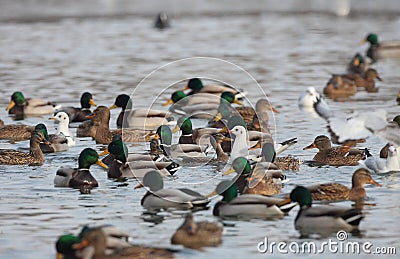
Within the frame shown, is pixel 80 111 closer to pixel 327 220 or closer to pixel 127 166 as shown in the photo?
pixel 127 166

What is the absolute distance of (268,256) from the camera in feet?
27.7

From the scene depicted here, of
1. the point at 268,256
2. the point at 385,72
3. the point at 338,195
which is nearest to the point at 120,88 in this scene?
the point at 385,72

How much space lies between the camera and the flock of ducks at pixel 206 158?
28.8 feet

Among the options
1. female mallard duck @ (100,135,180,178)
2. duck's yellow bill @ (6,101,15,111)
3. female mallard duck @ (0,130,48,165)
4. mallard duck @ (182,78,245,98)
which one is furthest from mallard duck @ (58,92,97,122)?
female mallard duck @ (100,135,180,178)

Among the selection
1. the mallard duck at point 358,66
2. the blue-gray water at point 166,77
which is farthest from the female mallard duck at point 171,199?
the mallard duck at point 358,66

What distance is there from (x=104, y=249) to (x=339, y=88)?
1208 centimetres

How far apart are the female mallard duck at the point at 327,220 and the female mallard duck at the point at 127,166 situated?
8.80ft

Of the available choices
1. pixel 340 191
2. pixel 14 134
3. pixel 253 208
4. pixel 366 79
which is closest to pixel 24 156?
pixel 14 134

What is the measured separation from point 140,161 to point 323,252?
145 inches

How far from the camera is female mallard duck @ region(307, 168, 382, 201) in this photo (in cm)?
1033

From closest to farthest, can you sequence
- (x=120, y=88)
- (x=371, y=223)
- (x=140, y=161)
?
1. (x=371, y=223)
2. (x=140, y=161)
3. (x=120, y=88)

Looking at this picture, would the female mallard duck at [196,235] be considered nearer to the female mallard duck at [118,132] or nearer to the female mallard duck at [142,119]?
the female mallard duck at [118,132]

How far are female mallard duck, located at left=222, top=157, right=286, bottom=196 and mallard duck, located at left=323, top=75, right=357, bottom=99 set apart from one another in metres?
8.34

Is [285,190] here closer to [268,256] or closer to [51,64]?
[268,256]
